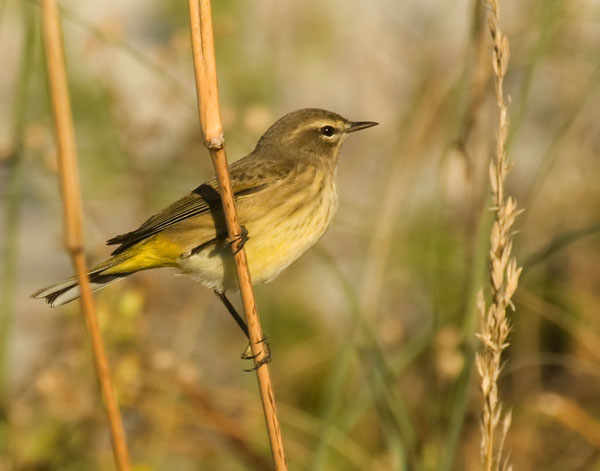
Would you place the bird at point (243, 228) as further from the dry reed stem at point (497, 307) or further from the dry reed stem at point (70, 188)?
the dry reed stem at point (70, 188)

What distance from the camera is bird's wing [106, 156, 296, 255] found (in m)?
2.84

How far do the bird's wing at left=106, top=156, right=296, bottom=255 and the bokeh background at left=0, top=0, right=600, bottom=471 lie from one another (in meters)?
0.17

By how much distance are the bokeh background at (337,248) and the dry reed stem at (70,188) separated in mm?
797

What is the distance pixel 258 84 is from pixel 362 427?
2112 mm

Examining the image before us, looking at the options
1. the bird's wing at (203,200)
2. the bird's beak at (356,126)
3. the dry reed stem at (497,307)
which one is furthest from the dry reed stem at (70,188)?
the bird's beak at (356,126)

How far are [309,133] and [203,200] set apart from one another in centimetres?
67

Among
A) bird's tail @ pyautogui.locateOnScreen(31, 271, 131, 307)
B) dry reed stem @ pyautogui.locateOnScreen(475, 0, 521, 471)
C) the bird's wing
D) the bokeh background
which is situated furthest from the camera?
the bokeh background

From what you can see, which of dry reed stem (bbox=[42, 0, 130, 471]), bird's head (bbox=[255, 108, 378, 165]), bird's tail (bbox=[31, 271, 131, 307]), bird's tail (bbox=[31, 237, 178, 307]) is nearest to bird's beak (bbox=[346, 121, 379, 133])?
bird's head (bbox=[255, 108, 378, 165])

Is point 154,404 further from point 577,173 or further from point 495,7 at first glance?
point 577,173

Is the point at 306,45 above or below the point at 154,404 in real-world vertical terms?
above

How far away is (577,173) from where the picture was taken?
4953 mm

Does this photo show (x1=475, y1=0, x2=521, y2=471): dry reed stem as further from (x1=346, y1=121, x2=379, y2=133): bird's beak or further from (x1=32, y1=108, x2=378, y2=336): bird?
(x1=346, y1=121, x2=379, y2=133): bird's beak

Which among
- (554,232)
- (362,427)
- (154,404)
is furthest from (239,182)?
(554,232)

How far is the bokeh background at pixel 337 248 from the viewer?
308cm
